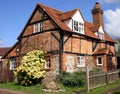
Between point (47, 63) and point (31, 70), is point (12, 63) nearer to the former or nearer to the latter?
point (47, 63)

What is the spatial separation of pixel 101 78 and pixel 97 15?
58.3 feet

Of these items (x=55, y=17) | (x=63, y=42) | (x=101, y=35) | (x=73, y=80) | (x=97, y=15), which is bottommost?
(x=73, y=80)

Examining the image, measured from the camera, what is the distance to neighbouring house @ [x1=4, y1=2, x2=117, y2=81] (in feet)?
92.4

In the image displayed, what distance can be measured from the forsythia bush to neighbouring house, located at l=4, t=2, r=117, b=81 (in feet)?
4.21

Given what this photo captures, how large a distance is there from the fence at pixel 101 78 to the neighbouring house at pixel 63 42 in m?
4.90

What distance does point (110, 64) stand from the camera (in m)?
33.8

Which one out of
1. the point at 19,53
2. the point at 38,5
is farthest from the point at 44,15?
the point at 19,53

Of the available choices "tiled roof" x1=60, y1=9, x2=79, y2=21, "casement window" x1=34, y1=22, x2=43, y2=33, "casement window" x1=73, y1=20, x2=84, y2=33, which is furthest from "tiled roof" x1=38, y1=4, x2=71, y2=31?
"casement window" x1=34, y1=22, x2=43, y2=33

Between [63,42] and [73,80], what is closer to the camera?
[73,80]

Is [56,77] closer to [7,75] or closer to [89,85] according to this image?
[89,85]

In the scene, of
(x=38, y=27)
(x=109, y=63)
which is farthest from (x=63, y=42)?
(x=109, y=63)

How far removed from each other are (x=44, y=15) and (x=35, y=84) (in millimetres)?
9162

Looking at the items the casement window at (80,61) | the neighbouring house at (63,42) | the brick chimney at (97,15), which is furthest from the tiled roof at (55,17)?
the brick chimney at (97,15)

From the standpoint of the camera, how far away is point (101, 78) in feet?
79.5
